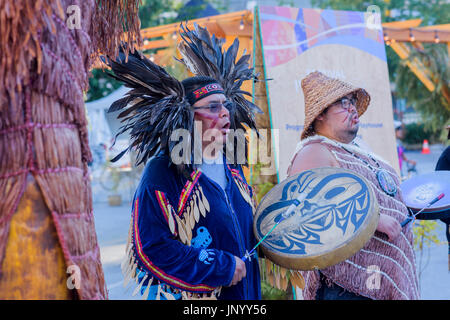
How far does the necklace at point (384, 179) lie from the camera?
2.54m

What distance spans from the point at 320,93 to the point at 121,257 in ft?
14.2

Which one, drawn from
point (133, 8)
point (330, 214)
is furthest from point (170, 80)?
point (330, 214)

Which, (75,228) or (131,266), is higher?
(75,228)

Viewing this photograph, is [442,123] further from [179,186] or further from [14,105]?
[14,105]

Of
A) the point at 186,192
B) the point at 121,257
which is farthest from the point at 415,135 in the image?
the point at 186,192

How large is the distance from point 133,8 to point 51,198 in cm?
80

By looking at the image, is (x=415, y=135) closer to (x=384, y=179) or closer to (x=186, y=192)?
(x=384, y=179)

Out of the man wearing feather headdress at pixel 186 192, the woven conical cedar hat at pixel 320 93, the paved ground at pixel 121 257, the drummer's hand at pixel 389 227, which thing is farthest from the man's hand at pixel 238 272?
the paved ground at pixel 121 257

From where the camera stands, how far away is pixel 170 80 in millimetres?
2133

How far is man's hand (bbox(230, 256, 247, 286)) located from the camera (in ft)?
6.29

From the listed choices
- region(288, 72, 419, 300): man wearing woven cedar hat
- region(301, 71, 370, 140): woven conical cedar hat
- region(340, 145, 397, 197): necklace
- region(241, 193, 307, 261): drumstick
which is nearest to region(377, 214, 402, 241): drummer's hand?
region(288, 72, 419, 300): man wearing woven cedar hat

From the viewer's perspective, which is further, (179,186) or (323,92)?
(323,92)

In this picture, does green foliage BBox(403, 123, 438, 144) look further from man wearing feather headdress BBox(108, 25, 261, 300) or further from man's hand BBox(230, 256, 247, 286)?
man's hand BBox(230, 256, 247, 286)

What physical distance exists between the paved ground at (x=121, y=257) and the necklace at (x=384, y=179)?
1905 mm
